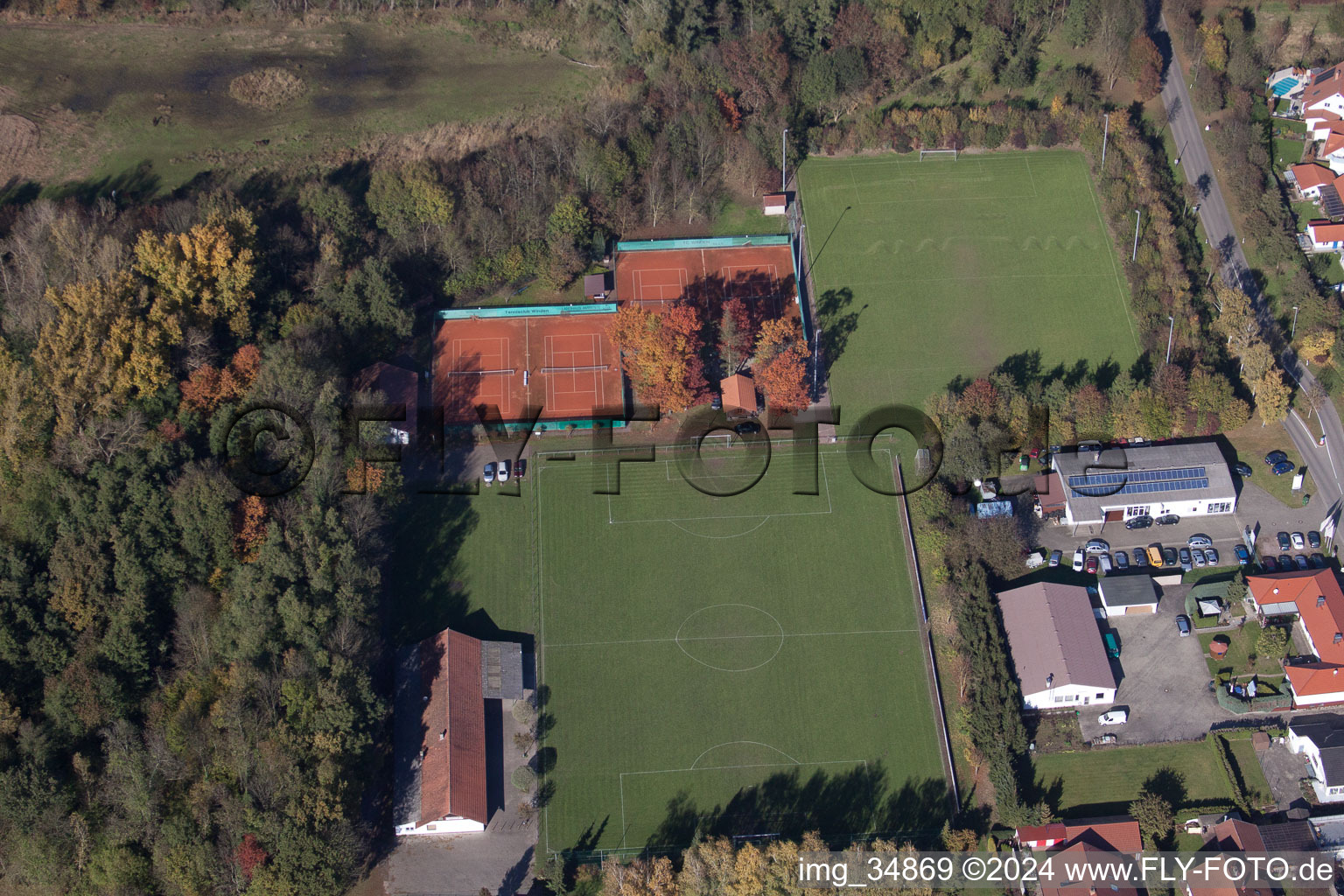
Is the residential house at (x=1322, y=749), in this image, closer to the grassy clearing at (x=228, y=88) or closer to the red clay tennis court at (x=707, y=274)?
the red clay tennis court at (x=707, y=274)

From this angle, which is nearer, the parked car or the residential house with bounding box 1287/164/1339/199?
the parked car

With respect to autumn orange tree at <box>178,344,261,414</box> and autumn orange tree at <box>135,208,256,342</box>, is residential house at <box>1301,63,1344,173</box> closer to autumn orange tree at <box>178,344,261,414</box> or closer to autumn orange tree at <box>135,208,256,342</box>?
autumn orange tree at <box>135,208,256,342</box>

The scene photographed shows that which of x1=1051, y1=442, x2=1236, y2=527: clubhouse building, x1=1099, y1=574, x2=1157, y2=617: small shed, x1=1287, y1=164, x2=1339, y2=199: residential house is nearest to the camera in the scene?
x1=1099, y1=574, x2=1157, y2=617: small shed

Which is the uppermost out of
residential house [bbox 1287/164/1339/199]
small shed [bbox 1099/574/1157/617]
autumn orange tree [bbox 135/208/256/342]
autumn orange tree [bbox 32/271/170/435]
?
residential house [bbox 1287/164/1339/199]

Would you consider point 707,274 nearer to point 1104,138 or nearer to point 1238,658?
point 1104,138

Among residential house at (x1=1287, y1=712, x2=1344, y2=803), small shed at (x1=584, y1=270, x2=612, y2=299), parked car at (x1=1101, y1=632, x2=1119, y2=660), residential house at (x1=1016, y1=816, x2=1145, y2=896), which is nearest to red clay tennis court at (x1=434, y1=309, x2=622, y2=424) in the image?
small shed at (x1=584, y1=270, x2=612, y2=299)

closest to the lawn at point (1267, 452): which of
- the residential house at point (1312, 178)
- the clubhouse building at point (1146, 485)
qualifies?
the clubhouse building at point (1146, 485)

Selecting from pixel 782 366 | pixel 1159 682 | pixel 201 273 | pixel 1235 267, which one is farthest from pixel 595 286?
pixel 1235 267
